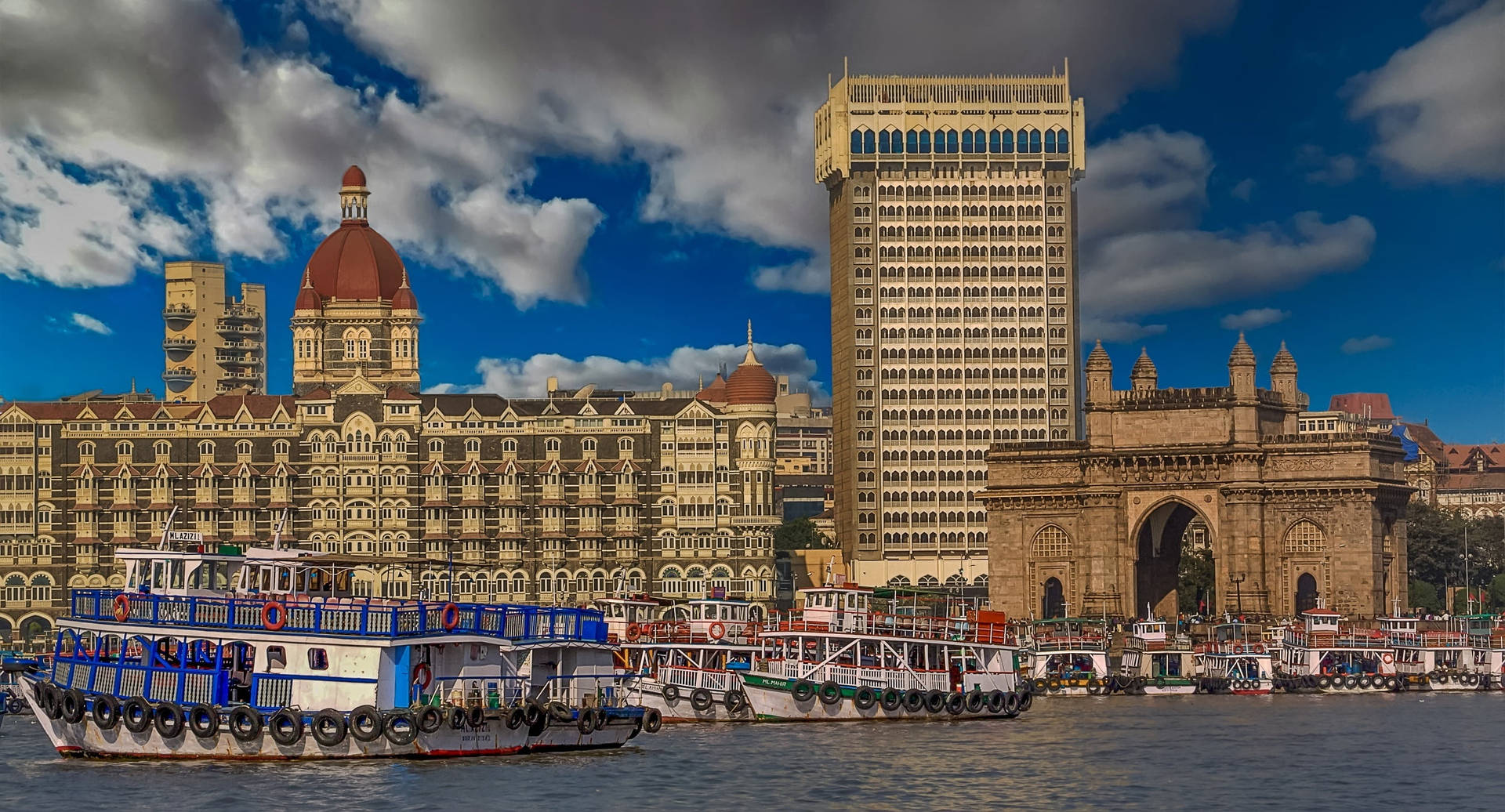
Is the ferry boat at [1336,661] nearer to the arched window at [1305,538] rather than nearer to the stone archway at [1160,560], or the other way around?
the arched window at [1305,538]

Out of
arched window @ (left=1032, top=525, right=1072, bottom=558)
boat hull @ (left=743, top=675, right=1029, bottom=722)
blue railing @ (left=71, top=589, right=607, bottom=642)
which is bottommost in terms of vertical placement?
boat hull @ (left=743, top=675, right=1029, bottom=722)

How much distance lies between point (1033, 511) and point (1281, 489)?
67.5 ft

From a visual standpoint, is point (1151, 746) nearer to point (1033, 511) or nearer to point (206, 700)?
point (206, 700)

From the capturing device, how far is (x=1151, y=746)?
102 m

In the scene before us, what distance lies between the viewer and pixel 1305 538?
178500 mm

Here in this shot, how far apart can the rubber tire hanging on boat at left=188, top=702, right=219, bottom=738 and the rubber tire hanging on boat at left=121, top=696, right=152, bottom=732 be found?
1.49 meters

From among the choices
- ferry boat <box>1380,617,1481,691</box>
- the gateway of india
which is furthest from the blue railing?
the gateway of india

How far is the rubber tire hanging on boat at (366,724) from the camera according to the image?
84500 mm

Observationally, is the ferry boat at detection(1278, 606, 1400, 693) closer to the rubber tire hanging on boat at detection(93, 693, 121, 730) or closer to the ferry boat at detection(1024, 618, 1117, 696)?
the ferry boat at detection(1024, 618, 1117, 696)

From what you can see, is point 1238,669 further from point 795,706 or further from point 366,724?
point 366,724

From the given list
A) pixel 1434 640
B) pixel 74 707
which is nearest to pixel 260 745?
pixel 74 707

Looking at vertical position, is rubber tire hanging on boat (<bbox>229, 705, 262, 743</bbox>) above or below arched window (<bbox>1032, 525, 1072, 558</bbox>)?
below

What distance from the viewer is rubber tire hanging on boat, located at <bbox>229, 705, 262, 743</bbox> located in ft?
277

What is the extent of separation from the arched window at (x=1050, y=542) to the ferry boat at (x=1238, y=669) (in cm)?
3527
